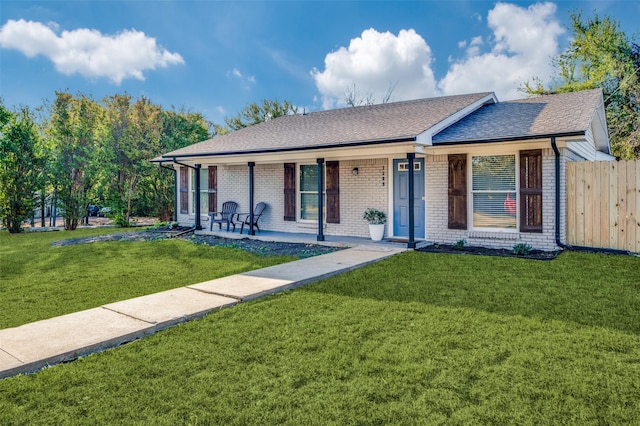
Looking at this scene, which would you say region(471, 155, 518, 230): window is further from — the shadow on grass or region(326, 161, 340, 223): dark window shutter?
region(326, 161, 340, 223): dark window shutter

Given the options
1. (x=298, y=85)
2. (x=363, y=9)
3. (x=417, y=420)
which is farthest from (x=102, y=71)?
(x=417, y=420)

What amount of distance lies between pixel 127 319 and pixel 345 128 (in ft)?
27.7

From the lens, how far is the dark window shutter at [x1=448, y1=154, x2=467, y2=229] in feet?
31.1

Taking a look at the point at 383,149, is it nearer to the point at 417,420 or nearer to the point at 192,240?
the point at 192,240

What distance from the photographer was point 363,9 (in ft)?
52.5

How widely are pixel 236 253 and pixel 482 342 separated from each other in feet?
21.3

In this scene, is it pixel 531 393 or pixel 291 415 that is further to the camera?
pixel 531 393

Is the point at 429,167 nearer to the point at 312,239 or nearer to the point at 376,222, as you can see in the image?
the point at 376,222

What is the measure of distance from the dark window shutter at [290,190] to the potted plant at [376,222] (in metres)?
2.62

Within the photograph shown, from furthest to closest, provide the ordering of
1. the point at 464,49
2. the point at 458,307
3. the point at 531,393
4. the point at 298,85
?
the point at 298,85, the point at 464,49, the point at 458,307, the point at 531,393

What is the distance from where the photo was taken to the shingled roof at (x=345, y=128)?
9.79m

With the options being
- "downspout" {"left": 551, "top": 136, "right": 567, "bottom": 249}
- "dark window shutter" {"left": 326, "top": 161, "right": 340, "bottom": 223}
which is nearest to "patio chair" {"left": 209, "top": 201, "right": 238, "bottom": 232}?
"dark window shutter" {"left": 326, "top": 161, "right": 340, "bottom": 223}

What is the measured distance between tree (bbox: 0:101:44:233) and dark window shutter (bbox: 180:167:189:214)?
185 inches

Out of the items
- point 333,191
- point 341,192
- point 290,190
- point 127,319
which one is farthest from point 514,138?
point 127,319
